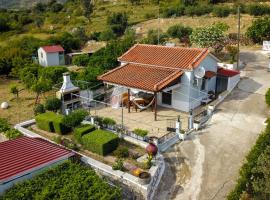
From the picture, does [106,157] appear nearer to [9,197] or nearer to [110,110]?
[9,197]

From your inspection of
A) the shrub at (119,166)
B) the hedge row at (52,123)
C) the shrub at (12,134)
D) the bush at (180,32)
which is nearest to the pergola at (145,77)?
the hedge row at (52,123)

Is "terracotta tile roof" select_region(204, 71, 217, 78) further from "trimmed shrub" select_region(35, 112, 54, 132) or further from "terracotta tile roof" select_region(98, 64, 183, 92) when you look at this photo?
"trimmed shrub" select_region(35, 112, 54, 132)

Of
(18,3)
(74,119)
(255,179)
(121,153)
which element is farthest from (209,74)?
(18,3)

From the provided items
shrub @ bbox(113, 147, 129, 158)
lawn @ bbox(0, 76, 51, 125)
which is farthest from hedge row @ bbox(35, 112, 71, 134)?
shrub @ bbox(113, 147, 129, 158)

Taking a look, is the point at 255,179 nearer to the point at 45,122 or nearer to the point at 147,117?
the point at 147,117

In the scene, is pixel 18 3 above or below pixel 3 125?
above

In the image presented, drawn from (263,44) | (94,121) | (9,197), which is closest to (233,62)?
(263,44)

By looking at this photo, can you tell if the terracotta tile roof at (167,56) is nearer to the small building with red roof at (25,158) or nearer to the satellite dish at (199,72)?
the satellite dish at (199,72)
